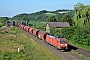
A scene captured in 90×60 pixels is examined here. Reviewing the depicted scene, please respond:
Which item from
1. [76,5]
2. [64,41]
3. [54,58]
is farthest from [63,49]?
[76,5]

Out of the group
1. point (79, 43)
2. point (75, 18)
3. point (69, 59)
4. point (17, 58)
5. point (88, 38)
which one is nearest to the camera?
point (17, 58)

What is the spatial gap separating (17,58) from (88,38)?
24.0m

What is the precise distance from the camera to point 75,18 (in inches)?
2936

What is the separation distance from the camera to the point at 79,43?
5556 cm

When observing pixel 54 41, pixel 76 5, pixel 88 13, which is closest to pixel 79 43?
pixel 54 41

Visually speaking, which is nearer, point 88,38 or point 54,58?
point 54,58

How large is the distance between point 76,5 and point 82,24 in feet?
31.4

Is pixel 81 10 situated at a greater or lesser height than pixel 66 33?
greater

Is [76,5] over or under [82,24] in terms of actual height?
over

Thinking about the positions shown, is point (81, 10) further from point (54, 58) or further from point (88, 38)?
point (54, 58)

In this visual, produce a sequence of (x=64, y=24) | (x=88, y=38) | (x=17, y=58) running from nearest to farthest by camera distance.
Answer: (x=17, y=58), (x=88, y=38), (x=64, y=24)

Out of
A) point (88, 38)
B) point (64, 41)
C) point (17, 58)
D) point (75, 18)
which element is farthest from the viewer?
point (75, 18)

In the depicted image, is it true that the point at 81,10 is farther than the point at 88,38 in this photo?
Yes

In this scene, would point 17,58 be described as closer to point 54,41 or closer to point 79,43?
point 54,41
